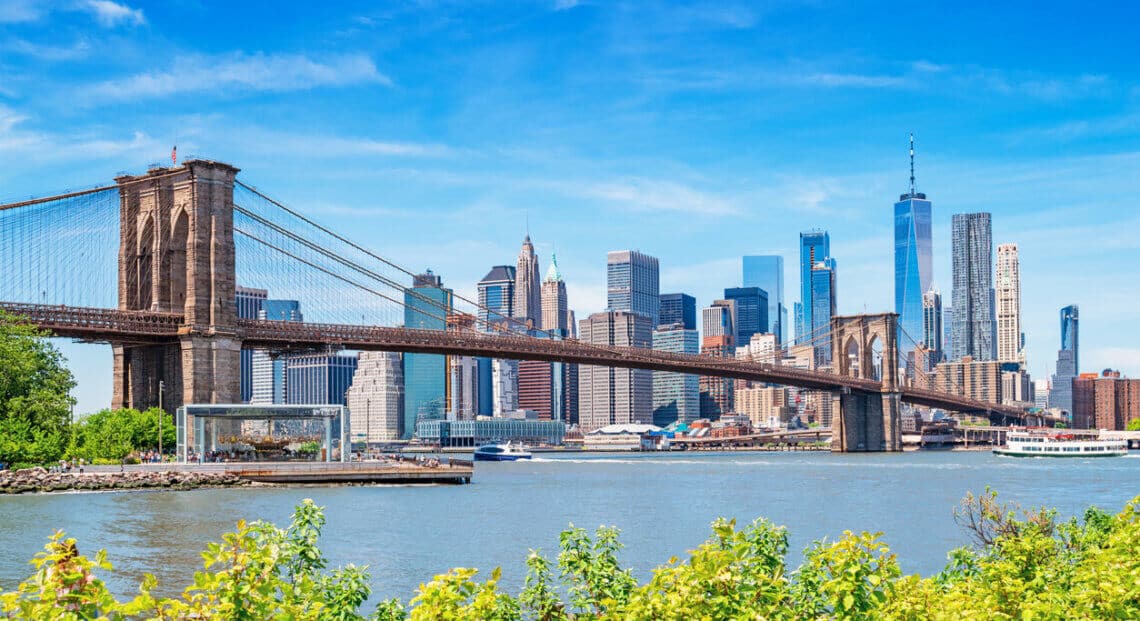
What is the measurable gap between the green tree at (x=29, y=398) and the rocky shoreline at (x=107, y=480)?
8.16 ft

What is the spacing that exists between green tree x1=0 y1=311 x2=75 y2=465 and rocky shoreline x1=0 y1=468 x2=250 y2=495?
2486 millimetres

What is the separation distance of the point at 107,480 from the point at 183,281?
758 inches

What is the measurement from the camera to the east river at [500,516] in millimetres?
29828

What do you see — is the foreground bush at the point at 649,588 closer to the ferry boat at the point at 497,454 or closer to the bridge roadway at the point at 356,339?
the bridge roadway at the point at 356,339

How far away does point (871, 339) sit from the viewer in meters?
136

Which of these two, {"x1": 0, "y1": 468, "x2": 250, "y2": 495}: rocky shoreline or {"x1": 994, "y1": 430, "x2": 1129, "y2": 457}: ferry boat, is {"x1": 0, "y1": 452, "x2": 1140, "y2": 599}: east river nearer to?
{"x1": 0, "y1": 468, "x2": 250, "y2": 495}: rocky shoreline

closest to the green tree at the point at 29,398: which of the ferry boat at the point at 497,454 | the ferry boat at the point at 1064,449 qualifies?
the ferry boat at the point at 497,454

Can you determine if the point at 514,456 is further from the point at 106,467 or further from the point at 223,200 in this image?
the point at 106,467

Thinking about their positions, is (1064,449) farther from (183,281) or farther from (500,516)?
(500,516)

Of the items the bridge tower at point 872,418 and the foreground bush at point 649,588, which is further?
the bridge tower at point 872,418

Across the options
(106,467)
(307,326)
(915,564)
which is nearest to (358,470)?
(106,467)

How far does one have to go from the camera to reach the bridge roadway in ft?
212

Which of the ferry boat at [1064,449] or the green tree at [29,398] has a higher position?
the green tree at [29,398]

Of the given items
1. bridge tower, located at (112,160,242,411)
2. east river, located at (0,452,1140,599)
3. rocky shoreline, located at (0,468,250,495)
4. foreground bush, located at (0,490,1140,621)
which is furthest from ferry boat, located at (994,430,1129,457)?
foreground bush, located at (0,490,1140,621)
